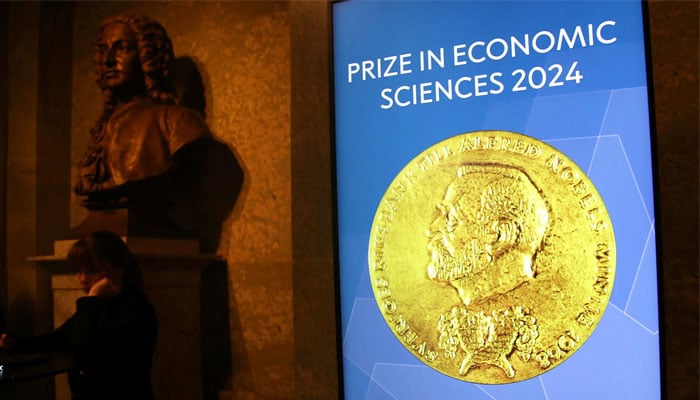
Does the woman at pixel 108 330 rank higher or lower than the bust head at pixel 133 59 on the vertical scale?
lower

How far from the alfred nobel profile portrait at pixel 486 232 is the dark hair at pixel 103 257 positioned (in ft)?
3.98

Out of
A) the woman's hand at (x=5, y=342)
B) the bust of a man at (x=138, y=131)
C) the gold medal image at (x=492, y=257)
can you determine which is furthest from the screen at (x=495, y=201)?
the woman's hand at (x=5, y=342)

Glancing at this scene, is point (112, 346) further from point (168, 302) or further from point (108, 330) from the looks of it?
point (168, 302)

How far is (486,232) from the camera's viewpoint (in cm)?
303

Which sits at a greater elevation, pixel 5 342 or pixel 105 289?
pixel 105 289

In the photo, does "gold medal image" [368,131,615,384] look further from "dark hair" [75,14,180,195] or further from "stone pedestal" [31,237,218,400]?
"dark hair" [75,14,180,195]

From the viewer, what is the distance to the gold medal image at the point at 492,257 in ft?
9.29

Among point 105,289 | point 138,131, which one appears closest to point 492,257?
point 105,289

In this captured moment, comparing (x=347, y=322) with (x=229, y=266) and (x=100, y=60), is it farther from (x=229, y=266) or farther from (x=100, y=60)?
(x=100, y=60)

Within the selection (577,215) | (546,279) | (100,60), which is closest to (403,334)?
(546,279)

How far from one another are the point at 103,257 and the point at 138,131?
139 cm

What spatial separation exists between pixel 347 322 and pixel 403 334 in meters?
0.27

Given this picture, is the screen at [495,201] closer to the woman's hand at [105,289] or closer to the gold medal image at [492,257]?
the gold medal image at [492,257]

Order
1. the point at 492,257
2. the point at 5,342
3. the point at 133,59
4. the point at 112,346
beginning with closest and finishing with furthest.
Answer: the point at 112,346
the point at 5,342
the point at 492,257
the point at 133,59
